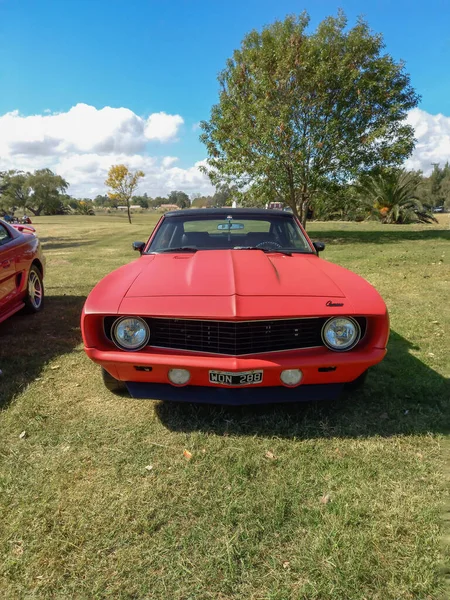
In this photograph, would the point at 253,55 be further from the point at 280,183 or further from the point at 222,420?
the point at 222,420

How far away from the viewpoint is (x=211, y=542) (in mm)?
1766

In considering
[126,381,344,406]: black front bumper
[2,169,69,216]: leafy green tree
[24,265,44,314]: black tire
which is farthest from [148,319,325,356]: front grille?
[2,169,69,216]: leafy green tree

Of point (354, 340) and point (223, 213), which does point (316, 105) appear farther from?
point (354, 340)

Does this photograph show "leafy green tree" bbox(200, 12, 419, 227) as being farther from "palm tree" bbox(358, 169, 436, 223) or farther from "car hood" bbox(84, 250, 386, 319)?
"car hood" bbox(84, 250, 386, 319)

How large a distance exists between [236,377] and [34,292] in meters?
4.05

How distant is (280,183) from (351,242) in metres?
3.28

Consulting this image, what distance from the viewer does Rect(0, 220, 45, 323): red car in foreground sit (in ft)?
13.9

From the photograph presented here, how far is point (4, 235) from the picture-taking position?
15.4 ft

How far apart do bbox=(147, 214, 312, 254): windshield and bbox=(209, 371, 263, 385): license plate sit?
1.45 metres

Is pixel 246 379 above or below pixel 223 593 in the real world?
above

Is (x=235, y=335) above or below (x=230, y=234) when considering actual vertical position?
below

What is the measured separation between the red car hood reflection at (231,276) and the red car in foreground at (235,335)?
0.01 meters

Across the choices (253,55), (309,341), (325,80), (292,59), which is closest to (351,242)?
(325,80)

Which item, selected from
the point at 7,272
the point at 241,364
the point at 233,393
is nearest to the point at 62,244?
the point at 7,272
